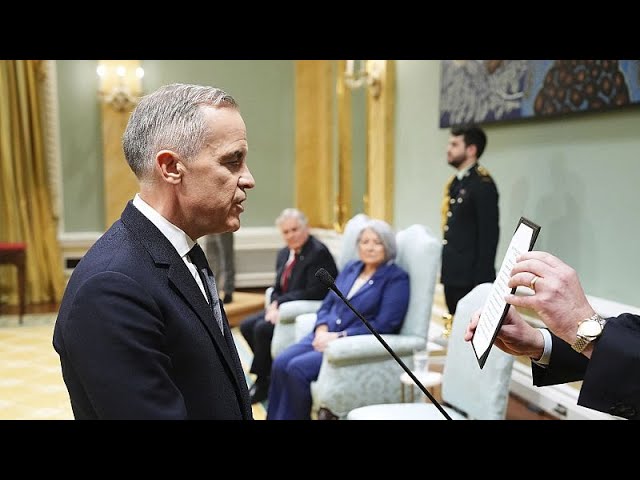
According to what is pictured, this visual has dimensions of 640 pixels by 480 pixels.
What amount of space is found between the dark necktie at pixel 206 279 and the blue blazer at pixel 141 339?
10 centimetres

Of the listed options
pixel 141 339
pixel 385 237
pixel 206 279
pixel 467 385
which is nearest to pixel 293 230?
pixel 385 237

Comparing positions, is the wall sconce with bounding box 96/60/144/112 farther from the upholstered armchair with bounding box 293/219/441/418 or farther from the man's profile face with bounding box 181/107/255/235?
the man's profile face with bounding box 181/107/255/235

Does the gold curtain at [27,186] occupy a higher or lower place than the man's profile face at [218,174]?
lower

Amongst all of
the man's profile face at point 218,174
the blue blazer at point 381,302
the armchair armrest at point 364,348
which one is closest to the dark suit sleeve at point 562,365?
the man's profile face at point 218,174

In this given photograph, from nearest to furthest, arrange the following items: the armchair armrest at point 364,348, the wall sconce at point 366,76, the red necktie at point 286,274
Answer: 1. the armchair armrest at point 364,348
2. the red necktie at point 286,274
3. the wall sconce at point 366,76

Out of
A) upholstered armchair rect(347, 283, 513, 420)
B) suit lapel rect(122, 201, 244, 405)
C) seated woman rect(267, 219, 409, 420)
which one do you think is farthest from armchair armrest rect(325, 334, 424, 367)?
suit lapel rect(122, 201, 244, 405)

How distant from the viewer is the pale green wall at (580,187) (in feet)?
10.2

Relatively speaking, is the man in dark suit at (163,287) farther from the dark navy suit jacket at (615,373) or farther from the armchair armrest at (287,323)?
the armchair armrest at (287,323)

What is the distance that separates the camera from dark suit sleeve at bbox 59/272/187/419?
90 cm

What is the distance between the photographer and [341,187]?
22.7 ft

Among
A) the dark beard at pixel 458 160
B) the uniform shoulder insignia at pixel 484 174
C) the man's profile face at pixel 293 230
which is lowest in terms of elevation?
the man's profile face at pixel 293 230

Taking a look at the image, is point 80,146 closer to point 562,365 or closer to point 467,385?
point 467,385
